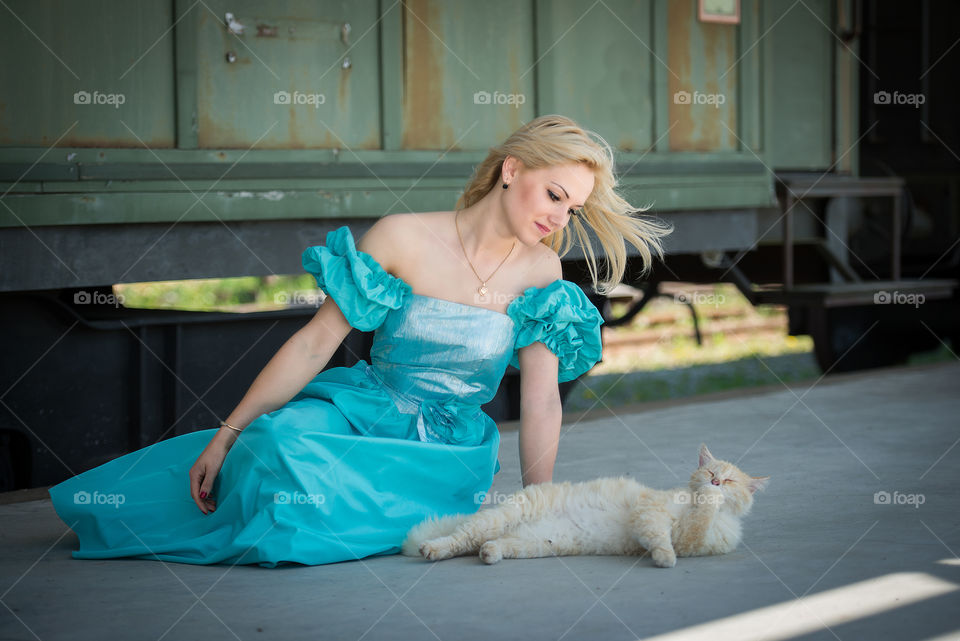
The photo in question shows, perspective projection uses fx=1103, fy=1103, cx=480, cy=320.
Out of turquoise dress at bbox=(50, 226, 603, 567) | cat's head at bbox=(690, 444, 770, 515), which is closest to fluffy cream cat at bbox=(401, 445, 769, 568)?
cat's head at bbox=(690, 444, 770, 515)

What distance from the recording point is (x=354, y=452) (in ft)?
10.3

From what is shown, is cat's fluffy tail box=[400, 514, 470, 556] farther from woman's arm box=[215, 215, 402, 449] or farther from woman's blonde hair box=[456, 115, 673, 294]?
woman's blonde hair box=[456, 115, 673, 294]

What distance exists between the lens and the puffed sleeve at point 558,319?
338 centimetres

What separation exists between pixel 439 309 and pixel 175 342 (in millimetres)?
1874

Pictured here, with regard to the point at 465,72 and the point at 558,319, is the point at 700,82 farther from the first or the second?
the point at 558,319

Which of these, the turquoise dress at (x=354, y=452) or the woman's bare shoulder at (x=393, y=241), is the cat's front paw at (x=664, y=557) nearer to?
the turquoise dress at (x=354, y=452)

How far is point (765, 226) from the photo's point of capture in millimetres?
6621

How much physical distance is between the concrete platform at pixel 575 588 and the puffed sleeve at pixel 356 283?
716 millimetres

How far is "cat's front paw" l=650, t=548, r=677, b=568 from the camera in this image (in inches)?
118

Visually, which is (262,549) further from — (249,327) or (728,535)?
(249,327)

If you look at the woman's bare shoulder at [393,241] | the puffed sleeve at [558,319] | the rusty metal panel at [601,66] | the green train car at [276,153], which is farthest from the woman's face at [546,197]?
the rusty metal panel at [601,66]

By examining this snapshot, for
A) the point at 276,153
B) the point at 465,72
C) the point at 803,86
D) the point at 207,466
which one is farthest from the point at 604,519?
the point at 803,86

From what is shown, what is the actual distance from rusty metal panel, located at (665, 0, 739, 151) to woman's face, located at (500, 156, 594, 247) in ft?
10.2

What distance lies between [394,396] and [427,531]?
1.49 feet
